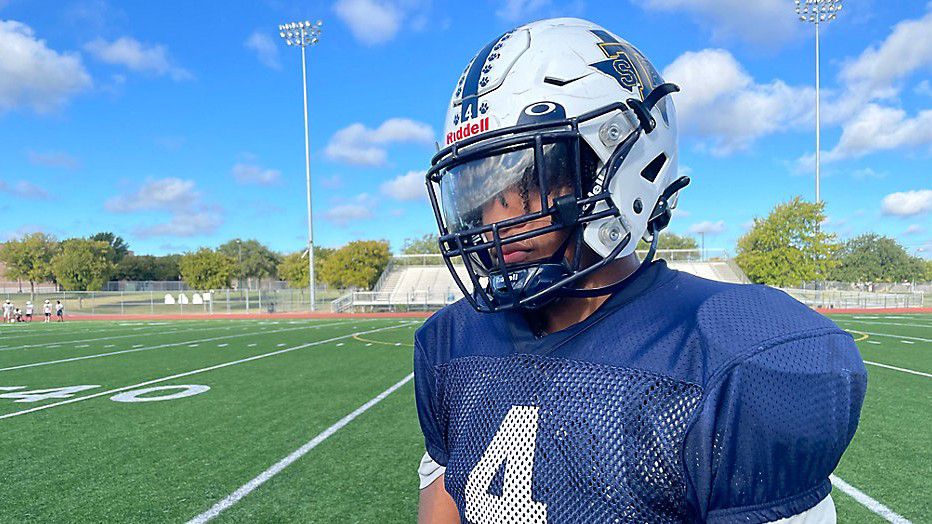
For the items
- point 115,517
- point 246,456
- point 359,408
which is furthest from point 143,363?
point 115,517

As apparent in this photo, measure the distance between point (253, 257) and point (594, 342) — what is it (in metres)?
75.4

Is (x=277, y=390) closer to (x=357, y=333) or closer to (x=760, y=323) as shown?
(x=760, y=323)

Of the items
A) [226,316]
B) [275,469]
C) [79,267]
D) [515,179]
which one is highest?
[79,267]

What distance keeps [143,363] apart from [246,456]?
726cm

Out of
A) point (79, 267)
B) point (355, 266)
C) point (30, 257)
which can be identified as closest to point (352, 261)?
point (355, 266)

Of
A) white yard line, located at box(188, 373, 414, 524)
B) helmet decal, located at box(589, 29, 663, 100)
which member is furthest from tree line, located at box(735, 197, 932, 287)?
helmet decal, located at box(589, 29, 663, 100)

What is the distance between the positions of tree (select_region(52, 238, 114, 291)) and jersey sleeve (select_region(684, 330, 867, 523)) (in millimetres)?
49154

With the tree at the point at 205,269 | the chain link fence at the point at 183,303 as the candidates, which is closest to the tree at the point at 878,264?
the chain link fence at the point at 183,303

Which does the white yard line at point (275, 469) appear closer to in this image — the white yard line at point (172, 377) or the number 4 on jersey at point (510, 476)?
the number 4 on jersey at point (510, 476)

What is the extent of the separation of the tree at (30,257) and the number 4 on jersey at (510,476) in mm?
52952

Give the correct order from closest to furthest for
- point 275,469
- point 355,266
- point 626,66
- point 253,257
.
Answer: point 626,66 < point 275,469 < point 355,266 < point 253,257

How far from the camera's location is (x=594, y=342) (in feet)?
4.00

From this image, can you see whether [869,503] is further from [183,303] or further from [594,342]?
[183,303]

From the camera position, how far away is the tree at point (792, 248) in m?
32.2
